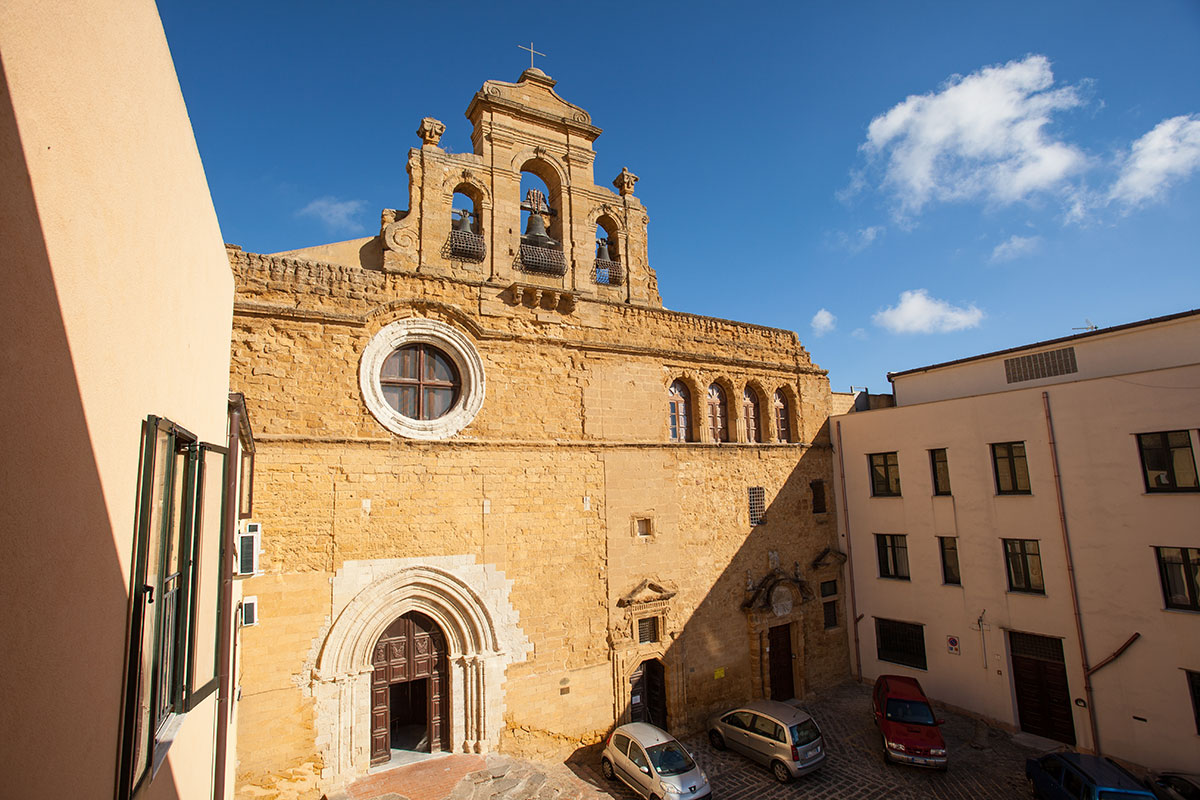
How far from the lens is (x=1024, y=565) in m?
14.3

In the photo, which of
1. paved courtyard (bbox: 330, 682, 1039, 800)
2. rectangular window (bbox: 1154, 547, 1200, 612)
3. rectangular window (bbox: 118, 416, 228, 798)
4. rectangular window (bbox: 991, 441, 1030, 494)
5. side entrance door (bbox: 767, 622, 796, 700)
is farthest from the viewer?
side entrance door (bbox: 767, 622, 796, 700)

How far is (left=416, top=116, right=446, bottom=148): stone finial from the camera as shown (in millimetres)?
12578

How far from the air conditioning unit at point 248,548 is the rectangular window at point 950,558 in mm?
16409

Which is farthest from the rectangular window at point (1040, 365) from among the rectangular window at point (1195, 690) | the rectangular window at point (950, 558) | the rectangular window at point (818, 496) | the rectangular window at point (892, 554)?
the rectangular window at point (1195, 690)

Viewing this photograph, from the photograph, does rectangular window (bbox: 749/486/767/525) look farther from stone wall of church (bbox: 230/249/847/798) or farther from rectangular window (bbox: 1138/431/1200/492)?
rectangular window (bbox: 1138/431/1200/492)

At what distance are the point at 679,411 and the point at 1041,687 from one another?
10865 millimetres

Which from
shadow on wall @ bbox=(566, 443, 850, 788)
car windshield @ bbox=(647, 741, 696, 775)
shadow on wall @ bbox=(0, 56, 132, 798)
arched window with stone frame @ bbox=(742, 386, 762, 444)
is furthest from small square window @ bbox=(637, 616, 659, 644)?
shadow on wall @ bbox=(0, 56, 132, 798)

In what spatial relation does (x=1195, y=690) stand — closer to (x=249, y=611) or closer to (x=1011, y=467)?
(x=1011, y=467)

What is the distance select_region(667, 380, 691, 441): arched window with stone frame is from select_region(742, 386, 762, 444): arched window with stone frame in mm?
2053

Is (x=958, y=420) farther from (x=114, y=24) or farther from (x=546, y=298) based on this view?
(x=114, y=24)

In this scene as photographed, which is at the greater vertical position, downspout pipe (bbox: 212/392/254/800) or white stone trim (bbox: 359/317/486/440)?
white stone trim (bbox: 359/317/486/440)

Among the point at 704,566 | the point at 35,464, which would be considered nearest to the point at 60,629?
the point at 35,464

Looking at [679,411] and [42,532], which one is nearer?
[42,532]

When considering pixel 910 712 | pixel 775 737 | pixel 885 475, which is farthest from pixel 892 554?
pixel 775 737
